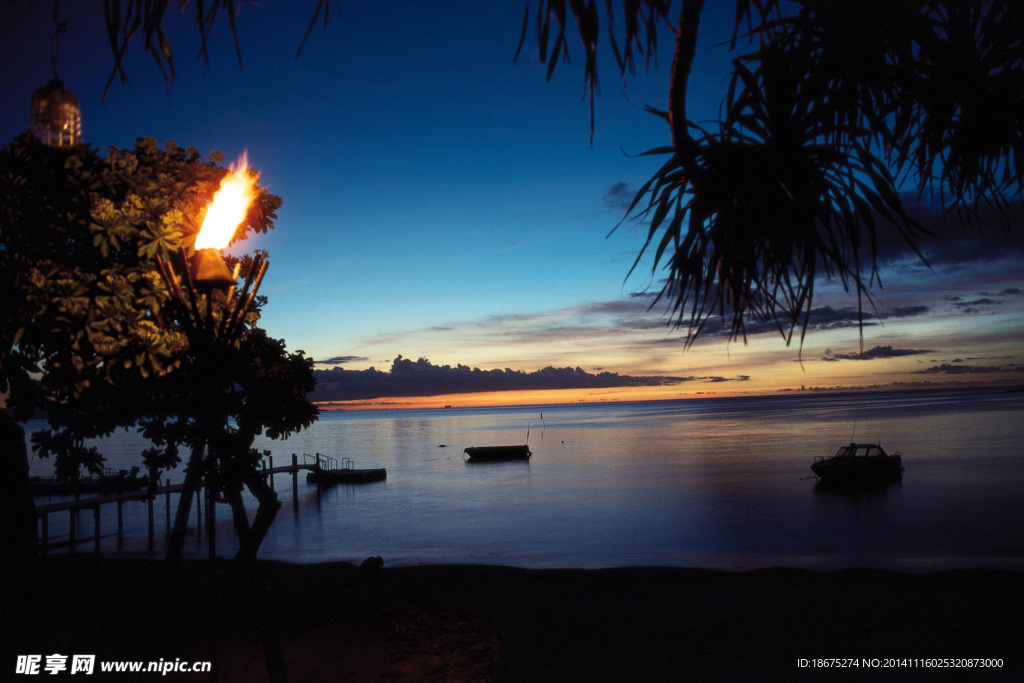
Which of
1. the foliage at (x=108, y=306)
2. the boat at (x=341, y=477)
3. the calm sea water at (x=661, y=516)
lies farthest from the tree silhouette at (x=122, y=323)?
the boat at (x=341, y=477)

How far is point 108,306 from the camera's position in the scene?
5.61 metres

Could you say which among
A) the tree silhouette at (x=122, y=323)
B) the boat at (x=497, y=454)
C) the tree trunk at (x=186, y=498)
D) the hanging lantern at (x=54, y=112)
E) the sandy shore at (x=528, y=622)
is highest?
the hanging lantern at (x=54, y=112)

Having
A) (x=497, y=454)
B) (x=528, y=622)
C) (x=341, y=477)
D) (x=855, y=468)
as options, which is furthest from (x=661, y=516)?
(x=497, y=454)

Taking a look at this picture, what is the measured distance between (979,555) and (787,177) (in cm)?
3135

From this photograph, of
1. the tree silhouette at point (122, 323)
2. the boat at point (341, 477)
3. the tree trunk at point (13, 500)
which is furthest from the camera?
the boat at point (341, 477)

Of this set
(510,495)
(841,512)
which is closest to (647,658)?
(841,512)

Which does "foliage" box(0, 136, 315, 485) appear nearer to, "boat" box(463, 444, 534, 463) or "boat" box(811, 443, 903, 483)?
"boat" box(811, 443, 903, 483)

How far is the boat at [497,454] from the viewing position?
79.4 metres

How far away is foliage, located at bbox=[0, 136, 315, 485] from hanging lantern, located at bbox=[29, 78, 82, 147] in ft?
2.99

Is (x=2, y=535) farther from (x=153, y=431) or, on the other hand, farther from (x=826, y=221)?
(x=826, y=221)

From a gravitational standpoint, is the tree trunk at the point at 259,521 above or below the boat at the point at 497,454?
above

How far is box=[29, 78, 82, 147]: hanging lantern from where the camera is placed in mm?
4812

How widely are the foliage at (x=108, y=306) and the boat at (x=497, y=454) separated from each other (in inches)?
2890

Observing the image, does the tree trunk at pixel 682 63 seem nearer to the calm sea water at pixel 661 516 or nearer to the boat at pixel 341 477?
the calm sea water at pixel 661 516
